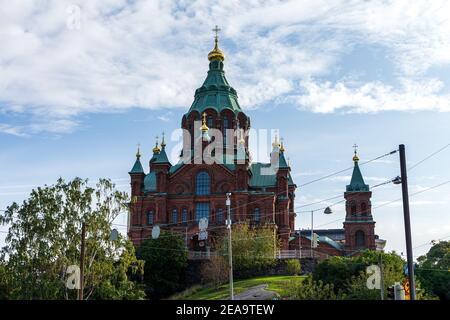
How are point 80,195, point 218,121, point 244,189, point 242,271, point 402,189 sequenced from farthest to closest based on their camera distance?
point 218,121, point 244,189, point 242,271, point 80,195, point 402,189

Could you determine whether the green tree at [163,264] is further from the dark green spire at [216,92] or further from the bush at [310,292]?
the dark green spire at [216,92]

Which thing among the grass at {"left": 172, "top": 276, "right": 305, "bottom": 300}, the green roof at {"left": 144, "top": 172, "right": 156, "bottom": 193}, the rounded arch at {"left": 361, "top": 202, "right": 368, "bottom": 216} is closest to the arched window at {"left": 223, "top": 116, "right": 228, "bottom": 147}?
the green roof at {"left": 144, "top": 172, "right": 156, "bottom": 193}

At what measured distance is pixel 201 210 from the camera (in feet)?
220

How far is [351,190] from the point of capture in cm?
7356

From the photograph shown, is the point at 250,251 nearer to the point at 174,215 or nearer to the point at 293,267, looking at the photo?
the point at 293,267

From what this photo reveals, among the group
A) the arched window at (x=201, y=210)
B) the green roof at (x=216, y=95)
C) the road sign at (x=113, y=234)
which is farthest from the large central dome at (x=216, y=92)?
the road sign at (x=113, y=234)

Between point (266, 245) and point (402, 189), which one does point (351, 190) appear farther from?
point (402, 189)

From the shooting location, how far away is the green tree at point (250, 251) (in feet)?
185

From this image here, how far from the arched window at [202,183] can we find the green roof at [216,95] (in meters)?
10.2

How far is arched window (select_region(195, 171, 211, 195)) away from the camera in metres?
67.3

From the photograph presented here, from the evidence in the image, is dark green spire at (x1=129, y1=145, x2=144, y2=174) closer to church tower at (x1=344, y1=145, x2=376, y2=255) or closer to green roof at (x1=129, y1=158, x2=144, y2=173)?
green roof at (x1=129, y1=158, x2=144, y2=173)

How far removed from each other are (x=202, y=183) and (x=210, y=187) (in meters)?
1.19
